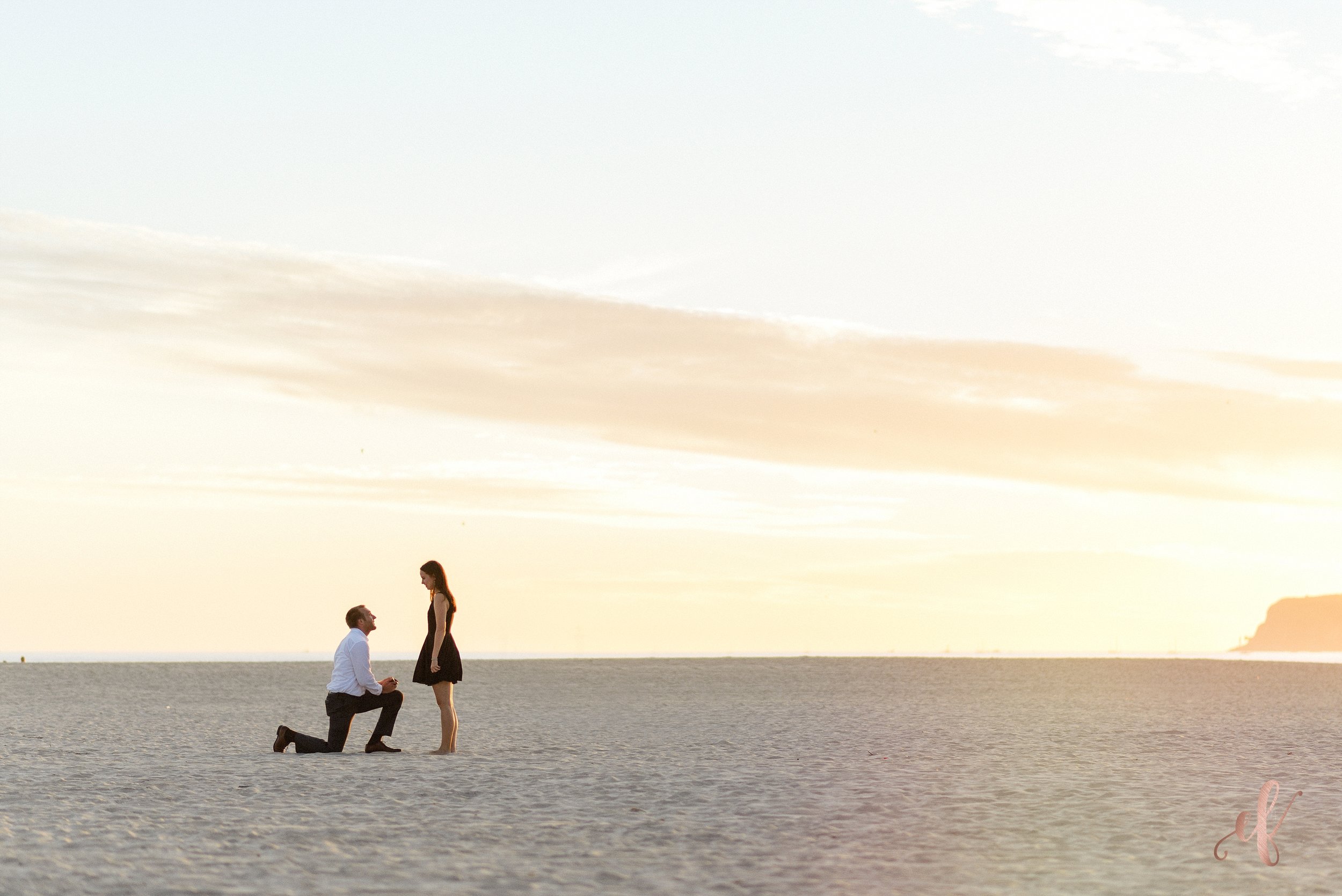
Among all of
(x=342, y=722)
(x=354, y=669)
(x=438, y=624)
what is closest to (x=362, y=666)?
(x=354, y=669)

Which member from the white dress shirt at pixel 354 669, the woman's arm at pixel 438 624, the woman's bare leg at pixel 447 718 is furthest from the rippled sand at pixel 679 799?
the woman's arm at pixel 438 624

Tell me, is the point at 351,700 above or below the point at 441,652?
below

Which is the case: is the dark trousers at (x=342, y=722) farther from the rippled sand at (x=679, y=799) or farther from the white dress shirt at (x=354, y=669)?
the rippled sand at (x=679, y=799)

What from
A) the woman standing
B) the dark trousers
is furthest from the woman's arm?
the dark trousers

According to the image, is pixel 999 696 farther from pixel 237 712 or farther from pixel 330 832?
pixel 330 832

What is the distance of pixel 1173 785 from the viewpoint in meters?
12.9

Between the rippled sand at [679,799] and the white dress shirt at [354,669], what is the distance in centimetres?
80

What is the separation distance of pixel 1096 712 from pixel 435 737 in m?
10.5

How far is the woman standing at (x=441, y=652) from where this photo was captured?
1557 cm

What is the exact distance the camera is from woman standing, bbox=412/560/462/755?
51.1ft

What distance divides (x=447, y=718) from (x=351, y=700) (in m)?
1.07

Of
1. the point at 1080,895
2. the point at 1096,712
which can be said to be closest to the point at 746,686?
the point at 1096,712

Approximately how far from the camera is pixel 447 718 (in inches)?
618

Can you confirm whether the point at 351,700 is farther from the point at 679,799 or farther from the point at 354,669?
the point at 679,799
